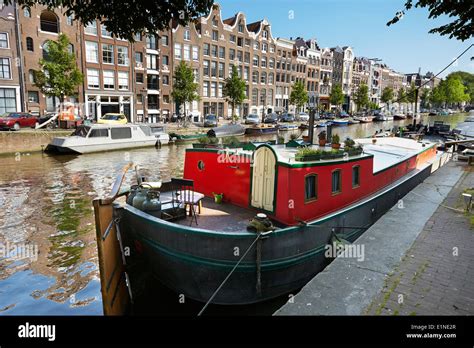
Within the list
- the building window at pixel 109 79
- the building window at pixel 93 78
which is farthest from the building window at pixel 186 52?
the building window at pixel 93 78

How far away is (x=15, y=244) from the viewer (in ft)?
37.3

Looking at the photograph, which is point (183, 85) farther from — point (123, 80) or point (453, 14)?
point (453, 14)

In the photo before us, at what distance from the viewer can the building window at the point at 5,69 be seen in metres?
36.8

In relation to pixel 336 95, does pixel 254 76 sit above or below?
above

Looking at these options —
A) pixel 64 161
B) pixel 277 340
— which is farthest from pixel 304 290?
pixel 64 161

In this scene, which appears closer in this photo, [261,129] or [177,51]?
[261,129]

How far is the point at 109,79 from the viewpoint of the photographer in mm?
45406

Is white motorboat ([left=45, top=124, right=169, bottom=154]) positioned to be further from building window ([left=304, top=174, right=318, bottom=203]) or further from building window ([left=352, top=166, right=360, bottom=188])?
building window ([left=304, top=174, right=318, bottom=203])

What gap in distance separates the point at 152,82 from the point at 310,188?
45641 mm

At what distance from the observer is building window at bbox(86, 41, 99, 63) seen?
43094 millimetres

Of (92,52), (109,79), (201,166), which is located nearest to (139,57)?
(109,79)

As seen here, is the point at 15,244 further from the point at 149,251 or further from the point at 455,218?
the point at 455,218

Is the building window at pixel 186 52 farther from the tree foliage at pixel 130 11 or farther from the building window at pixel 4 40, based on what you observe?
the tree foliage at pixel 130 11

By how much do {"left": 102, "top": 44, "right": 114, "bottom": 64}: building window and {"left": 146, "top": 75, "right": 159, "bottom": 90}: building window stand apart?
5.91 m
